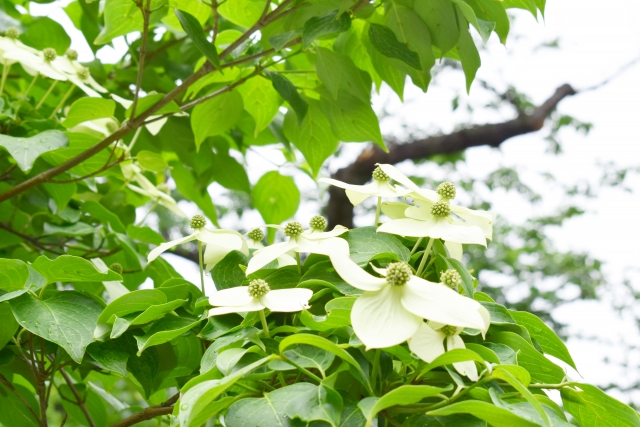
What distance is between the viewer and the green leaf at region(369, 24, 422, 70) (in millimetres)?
751

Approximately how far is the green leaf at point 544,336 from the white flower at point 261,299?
198 mm

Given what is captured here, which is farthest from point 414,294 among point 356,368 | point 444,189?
point 444,189

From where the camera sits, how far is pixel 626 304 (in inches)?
188

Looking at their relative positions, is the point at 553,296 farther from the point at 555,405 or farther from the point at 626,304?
the point at 555,405

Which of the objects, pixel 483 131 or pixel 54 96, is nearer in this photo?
pixel 54 96

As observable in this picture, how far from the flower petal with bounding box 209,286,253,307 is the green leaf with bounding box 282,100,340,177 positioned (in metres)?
0.50

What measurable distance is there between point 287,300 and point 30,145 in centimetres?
46

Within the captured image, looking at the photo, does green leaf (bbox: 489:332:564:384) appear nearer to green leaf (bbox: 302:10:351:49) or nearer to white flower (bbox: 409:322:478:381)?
white flower (bbox: 409:322:478:381)

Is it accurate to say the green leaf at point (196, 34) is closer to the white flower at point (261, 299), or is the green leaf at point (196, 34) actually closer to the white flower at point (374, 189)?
the white flower at point (374, 189)

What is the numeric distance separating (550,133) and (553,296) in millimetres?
1151

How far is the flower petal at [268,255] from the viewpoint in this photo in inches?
20.6

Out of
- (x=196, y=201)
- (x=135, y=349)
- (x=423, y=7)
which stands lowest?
(x=196, y=201)

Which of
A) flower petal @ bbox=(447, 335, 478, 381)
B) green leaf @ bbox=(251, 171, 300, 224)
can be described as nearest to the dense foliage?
flower petal @ bbox=(447, 335, 478, 381)

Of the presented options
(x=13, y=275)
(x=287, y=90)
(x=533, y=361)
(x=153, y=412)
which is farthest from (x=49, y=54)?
(x=533, y=361)
